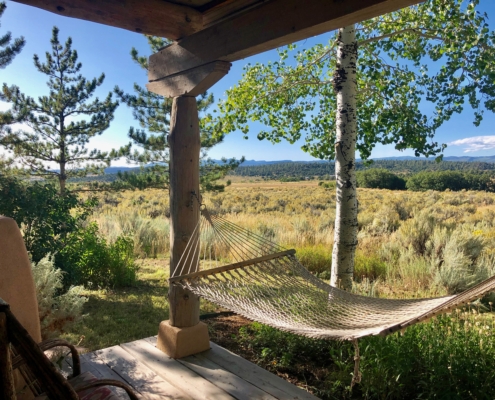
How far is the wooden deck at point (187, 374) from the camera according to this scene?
74.3 inches

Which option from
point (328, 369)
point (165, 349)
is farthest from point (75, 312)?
point (328, 369)

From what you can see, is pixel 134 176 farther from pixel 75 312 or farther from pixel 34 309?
pixel 34 309

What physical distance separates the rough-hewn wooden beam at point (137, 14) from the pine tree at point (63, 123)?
4.84m

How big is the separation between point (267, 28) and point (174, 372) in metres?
1.69

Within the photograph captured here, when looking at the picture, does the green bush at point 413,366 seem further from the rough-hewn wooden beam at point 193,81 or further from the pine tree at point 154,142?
the pine tree at point 154,142

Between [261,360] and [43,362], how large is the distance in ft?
6.03

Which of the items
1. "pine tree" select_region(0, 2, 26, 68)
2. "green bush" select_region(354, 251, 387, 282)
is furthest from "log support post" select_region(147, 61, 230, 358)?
"pine tree" select_region(0, 2, 26, 68)

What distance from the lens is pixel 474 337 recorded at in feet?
6.74

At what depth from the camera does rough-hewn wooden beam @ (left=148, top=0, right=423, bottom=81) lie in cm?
144

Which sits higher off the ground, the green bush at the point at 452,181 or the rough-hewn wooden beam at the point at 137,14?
the rough-hewn wooden beam at the point at 137,14

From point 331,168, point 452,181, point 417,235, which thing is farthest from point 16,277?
point 331,168

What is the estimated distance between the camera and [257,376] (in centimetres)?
207

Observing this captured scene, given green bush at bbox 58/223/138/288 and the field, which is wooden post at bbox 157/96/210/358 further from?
green bush at bbox 58/223/138/288

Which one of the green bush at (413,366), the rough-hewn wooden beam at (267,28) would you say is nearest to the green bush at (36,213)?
the rough-hewn wooden beam at (267,28)
